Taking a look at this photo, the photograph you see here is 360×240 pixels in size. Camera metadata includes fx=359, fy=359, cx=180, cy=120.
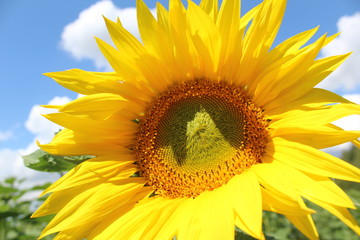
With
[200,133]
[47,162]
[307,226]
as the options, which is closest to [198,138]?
[200,133]

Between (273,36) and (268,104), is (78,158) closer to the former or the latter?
(268,104)

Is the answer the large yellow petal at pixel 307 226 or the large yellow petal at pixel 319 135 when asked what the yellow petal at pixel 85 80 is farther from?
the large yellow petal at pixel 307 226

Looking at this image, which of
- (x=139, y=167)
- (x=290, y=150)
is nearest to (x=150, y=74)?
(x=139, y=167)

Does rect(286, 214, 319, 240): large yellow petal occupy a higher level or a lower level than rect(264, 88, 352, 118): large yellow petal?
lower

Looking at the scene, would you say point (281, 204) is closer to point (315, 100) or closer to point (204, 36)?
point (315, 100)

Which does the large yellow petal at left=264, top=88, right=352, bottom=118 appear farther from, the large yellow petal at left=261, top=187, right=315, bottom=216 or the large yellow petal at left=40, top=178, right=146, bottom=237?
the large yellow petal at left=40, top=178, right=146, bottom=237

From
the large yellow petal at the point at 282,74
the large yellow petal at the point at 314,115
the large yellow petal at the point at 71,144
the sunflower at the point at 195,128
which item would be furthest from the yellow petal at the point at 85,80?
the large yellow petal at the point at 314,115

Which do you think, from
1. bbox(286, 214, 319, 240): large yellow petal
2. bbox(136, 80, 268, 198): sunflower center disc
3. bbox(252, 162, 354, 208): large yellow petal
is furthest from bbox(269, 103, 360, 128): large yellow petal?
bbox(286, 214, 319, 240): large yellow petal
